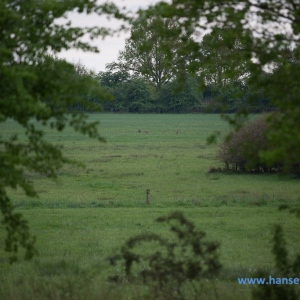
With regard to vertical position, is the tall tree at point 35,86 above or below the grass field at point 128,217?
above

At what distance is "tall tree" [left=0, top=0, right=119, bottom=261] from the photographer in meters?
4.23

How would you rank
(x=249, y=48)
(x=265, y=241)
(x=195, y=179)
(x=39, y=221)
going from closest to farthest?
(x=249, y=48) → (x=265, y=241) → (x=39, y=221) → (x=195, y=179)

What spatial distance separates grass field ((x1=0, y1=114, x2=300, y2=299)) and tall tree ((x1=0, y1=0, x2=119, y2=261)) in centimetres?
87

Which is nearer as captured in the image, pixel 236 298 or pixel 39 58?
pixel 39 58

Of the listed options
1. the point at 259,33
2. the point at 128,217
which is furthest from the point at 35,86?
the point at 128,217

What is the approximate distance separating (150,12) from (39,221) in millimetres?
10373

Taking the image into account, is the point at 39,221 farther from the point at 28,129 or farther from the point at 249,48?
the point at 249,48

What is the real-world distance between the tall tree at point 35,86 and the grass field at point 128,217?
2.87ft

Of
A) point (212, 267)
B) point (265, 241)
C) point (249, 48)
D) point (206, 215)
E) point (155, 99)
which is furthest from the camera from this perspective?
point (155, 99)

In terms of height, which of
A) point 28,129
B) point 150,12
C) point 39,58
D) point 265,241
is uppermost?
point 150,12

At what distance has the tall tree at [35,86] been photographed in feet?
13.9

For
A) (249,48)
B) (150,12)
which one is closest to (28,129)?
(150,12)

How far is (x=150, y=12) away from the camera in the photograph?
192 inches

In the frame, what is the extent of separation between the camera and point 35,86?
15.1 feet
